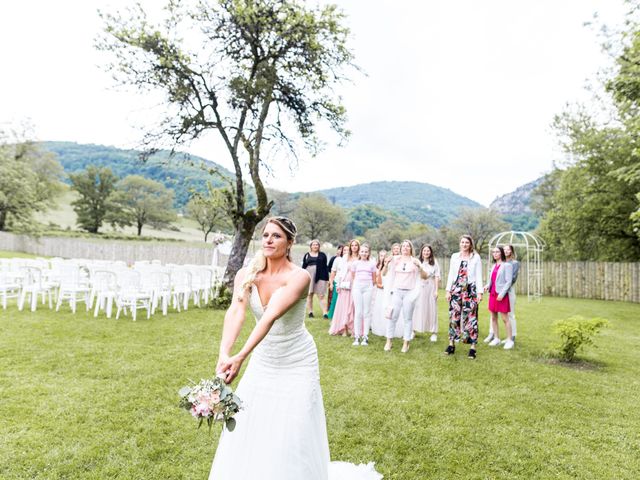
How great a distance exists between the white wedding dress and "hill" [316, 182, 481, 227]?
119956 millimetres

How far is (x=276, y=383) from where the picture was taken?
2.63 metres

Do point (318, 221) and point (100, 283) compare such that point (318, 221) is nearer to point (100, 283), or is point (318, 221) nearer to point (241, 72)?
point (241, 72)

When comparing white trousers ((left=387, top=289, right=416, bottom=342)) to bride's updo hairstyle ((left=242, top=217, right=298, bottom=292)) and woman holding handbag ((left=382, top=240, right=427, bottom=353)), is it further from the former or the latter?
bride's updo hairstyle ((left=242, top=217, right=298, bottom=292))

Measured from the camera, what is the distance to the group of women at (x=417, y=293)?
7.70 m

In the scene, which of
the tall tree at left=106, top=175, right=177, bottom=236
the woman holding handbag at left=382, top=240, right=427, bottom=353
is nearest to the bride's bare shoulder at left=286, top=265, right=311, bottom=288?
the woman holding handbag at left=382, top=240, right=427, bottom=353

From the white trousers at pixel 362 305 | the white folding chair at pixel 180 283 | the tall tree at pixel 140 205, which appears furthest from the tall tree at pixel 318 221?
the white trousers at pixel 362 305

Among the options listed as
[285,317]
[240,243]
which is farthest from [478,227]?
[285,317]

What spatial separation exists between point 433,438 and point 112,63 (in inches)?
515

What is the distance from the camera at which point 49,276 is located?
39.1 ft

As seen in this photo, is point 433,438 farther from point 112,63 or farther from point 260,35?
point 112,63

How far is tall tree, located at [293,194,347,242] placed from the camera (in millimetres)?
68500

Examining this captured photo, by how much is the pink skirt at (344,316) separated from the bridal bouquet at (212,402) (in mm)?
7319

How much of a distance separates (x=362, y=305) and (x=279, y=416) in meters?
6.00

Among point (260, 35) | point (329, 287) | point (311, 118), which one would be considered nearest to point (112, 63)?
point (260, 35)
